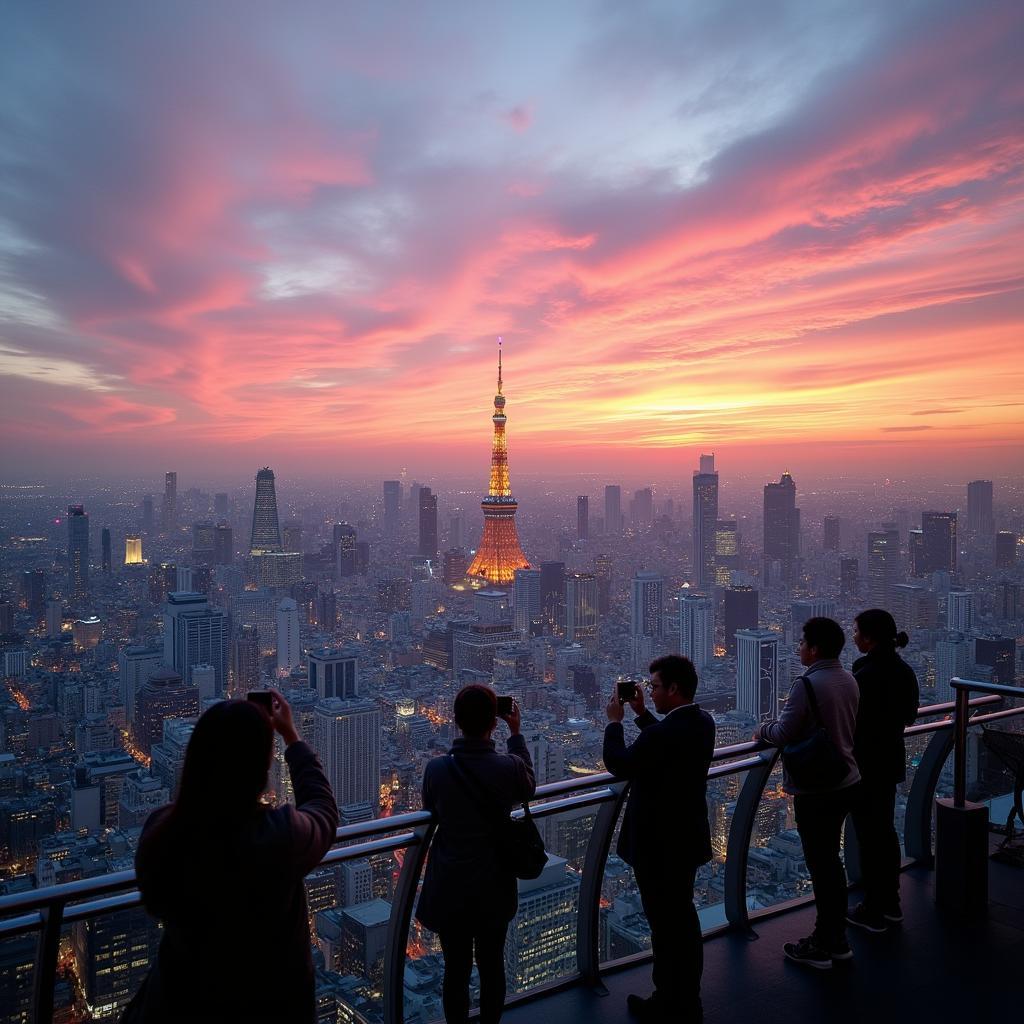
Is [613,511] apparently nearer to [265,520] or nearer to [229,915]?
[265,520]

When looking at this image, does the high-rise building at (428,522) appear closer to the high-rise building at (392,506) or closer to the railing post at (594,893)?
the high-rise building at (392,506)

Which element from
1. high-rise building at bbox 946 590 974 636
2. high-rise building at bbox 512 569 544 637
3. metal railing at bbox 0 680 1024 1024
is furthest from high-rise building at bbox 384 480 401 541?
metal railing at bbox 0 680 1024 1024

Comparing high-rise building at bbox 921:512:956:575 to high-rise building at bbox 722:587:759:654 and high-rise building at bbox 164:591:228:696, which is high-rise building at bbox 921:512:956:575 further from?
high-rise building at bbox 164:591:228:696

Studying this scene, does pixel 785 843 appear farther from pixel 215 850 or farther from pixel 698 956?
pixel 215 850

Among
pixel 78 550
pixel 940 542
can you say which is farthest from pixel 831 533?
pixel 78 550

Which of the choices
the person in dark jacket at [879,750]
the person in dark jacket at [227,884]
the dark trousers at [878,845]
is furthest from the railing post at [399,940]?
the dark trousers at [878,845]
